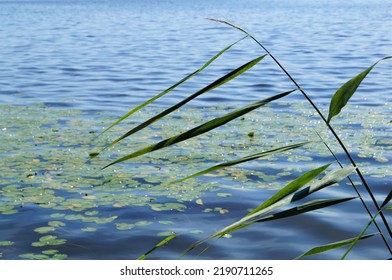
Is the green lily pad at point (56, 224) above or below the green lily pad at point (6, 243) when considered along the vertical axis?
below

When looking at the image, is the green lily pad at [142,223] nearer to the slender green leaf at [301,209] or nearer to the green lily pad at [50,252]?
the green lily pad at [50,252]

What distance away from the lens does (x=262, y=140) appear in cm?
704

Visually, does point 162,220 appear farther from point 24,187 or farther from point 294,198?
point 294,198

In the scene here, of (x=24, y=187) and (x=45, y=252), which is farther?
(x=24, y=187)

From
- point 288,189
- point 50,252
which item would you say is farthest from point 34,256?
point 288,189

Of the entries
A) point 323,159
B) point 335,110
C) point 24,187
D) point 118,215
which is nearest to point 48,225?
point 118,215

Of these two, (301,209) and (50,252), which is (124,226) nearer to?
(50,252)

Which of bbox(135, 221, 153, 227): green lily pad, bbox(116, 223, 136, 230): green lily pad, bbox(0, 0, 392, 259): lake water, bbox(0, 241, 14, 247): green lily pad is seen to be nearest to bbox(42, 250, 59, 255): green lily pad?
bbox(0, 0, 392, 259): lake water

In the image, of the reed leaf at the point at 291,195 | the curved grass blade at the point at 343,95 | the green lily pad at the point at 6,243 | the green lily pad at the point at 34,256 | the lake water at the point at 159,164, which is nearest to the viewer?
the reed leaf at the point at 291,195

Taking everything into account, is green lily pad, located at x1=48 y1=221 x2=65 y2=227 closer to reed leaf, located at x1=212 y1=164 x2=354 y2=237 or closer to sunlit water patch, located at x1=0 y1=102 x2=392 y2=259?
sunlit water patch, located at x1=0 y1=102 x2=392 y2=259

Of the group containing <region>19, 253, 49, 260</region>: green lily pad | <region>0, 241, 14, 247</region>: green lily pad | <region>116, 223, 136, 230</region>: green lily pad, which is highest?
<region>19, 253, 49, 260</region>: green lily pad

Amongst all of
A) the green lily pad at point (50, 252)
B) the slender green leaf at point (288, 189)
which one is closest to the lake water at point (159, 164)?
the green lily pad at point (50, 252)


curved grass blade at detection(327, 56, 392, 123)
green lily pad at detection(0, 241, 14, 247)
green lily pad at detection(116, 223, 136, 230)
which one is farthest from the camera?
green lily pad at detection(116, 223, 136, 230)

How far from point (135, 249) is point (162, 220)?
48cm
